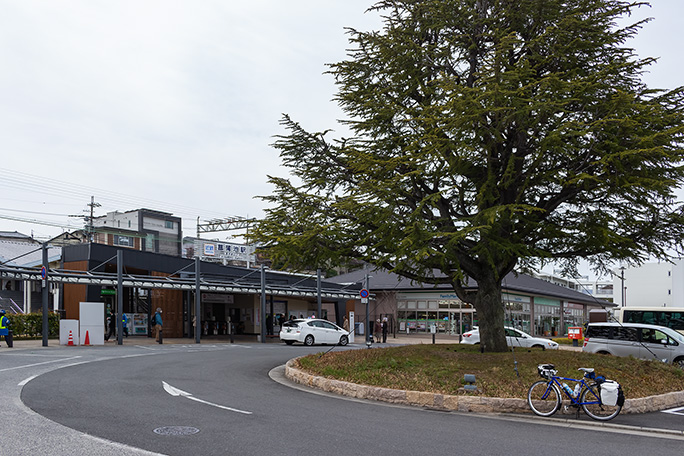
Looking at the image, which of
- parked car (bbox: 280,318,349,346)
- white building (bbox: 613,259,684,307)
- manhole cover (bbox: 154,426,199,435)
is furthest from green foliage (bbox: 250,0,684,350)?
white building (bbox: 613,259,684,307)

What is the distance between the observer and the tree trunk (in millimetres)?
16406

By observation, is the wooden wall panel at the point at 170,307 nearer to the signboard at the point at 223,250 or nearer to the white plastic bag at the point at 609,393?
the signboard at the point at 223,250

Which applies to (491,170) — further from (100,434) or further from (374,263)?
(100,434)

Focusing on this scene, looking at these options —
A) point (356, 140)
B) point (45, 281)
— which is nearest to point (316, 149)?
point (356, 140)

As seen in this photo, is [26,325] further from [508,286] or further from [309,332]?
[508,286]

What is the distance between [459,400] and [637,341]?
42.9ft

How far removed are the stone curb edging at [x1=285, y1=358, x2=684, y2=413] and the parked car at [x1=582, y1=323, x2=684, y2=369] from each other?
907 cm

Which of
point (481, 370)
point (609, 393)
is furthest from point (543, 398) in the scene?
point (481, 370)

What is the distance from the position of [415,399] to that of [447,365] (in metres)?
2.42

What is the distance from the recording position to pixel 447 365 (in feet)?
45.0

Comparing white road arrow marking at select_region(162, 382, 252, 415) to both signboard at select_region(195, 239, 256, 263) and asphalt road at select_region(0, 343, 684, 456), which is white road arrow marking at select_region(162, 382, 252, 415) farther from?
signboard at select_region(195, 239, 256, 263)

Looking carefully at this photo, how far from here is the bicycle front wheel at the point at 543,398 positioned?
34.5 ft

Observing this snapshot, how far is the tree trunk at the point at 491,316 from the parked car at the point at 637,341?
270 inches

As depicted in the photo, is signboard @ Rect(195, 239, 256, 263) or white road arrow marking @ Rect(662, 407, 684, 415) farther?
signboard @ Rect(195, 239, 256, 263)
